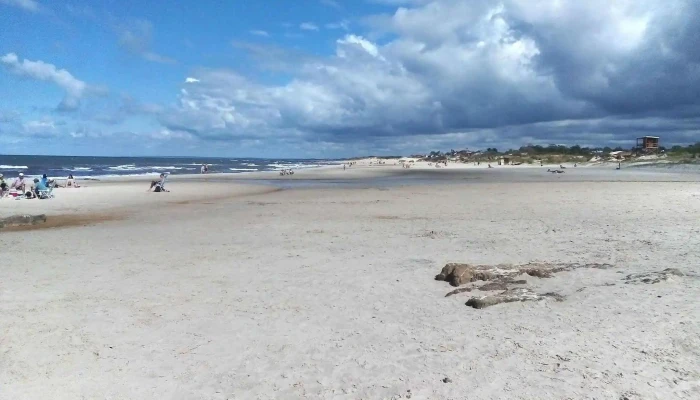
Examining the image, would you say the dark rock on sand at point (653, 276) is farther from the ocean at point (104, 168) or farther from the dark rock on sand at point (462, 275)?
the ocean at point (104, 168)

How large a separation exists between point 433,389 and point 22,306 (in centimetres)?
707

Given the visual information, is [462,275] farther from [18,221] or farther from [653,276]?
[18,221]

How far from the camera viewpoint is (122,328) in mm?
7352

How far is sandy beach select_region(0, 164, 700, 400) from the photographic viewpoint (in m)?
5.50

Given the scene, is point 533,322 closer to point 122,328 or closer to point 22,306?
point 122,328

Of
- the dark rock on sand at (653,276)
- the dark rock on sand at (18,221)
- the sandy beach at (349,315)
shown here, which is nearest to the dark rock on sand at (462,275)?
the sandy beach at (349,315)

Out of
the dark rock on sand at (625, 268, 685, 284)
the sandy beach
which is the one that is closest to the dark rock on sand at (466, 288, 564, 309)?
the sandy beach

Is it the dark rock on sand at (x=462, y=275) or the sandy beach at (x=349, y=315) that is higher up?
the dark rock on sand at (x=462, y=275)

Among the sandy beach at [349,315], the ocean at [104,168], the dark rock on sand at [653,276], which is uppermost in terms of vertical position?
the ocean at [104,168]

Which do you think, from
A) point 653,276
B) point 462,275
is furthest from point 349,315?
point 653,276

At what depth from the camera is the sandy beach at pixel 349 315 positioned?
5.50 metres

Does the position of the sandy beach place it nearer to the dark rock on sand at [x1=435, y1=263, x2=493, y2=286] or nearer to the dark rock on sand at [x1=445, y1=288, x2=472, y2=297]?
the dark rock on sand at [x1=445, y1=288, x2=472, y2=297]

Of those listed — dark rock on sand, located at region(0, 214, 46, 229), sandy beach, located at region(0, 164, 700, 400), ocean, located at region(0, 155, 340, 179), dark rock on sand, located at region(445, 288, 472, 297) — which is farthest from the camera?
ocean, located at region(0, 155, 340, 179)

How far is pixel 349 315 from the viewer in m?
7.79
